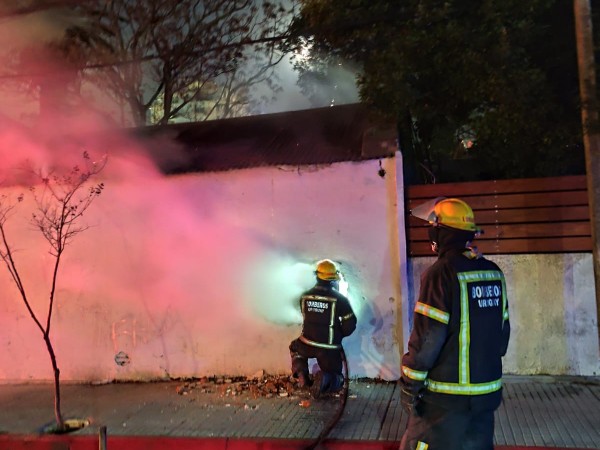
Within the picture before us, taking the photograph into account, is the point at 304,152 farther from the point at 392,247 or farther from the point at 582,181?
the point at 582,181

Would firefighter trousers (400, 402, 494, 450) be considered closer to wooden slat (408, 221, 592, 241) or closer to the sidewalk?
the sidewalk

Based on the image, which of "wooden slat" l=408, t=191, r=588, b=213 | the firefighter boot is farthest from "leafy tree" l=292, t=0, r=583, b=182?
the firefighter boot

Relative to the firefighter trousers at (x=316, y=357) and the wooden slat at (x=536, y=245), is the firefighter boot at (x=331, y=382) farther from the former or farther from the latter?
the wooden slat at (x=536, y=245)

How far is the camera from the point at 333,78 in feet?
36.4

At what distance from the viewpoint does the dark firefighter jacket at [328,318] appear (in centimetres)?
568

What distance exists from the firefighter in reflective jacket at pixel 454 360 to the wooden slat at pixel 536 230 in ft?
11.3

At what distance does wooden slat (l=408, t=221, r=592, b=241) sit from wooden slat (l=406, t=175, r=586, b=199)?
426mm

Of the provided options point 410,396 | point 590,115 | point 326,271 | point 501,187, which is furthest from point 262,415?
point 590,115

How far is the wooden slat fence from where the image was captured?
20.3ft

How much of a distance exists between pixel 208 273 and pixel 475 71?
14.1 feet

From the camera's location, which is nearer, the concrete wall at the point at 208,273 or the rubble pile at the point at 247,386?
the rubble pile at the point at 247,386

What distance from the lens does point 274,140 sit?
7.87m

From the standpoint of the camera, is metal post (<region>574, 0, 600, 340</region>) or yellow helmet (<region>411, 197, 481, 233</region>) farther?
metal post (<region>574, 0, 600, 340</region>)

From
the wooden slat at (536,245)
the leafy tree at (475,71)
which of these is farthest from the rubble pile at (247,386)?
the leafy tree at (475,71)
